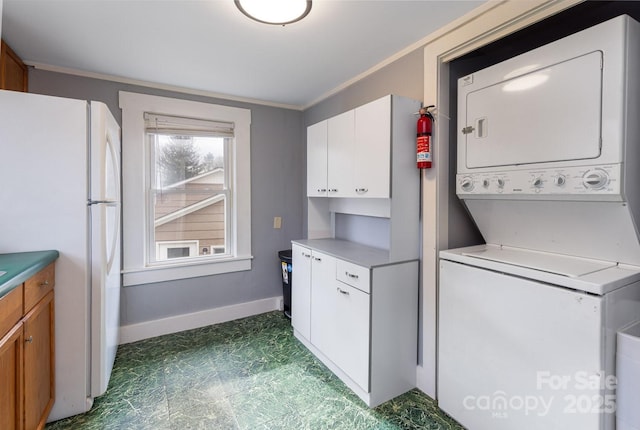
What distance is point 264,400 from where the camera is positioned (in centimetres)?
192

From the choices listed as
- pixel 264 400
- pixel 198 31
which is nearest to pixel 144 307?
pixel 264 400

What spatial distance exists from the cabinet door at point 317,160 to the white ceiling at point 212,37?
465 mm

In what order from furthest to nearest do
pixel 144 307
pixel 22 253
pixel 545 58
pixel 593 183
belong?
pixel 144 307 → pixel 22 253 → pixel 545 58 → pixel 593 183

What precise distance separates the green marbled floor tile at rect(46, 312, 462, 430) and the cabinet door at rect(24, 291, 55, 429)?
0.24 metres

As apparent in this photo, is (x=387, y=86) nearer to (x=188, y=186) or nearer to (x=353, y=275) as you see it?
(x=353, y=275)

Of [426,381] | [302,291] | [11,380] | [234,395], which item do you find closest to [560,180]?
[426,381]

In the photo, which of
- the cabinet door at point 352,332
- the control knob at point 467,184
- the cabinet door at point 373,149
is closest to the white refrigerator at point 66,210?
the cabinet door at point 352,332

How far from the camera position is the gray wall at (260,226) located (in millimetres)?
2777

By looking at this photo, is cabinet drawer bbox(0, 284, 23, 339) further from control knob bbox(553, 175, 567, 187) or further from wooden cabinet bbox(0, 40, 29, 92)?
control knob bbox(553, 175, 567, 187)

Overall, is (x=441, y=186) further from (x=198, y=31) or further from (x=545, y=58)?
(x=198, y=31)

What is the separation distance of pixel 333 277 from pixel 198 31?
181cm

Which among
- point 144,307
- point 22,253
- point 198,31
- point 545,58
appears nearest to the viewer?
point 545,58

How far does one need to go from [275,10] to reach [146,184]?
2.02 m

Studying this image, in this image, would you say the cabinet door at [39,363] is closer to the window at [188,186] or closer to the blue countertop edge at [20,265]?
the blue countertop edge at [20,265]
